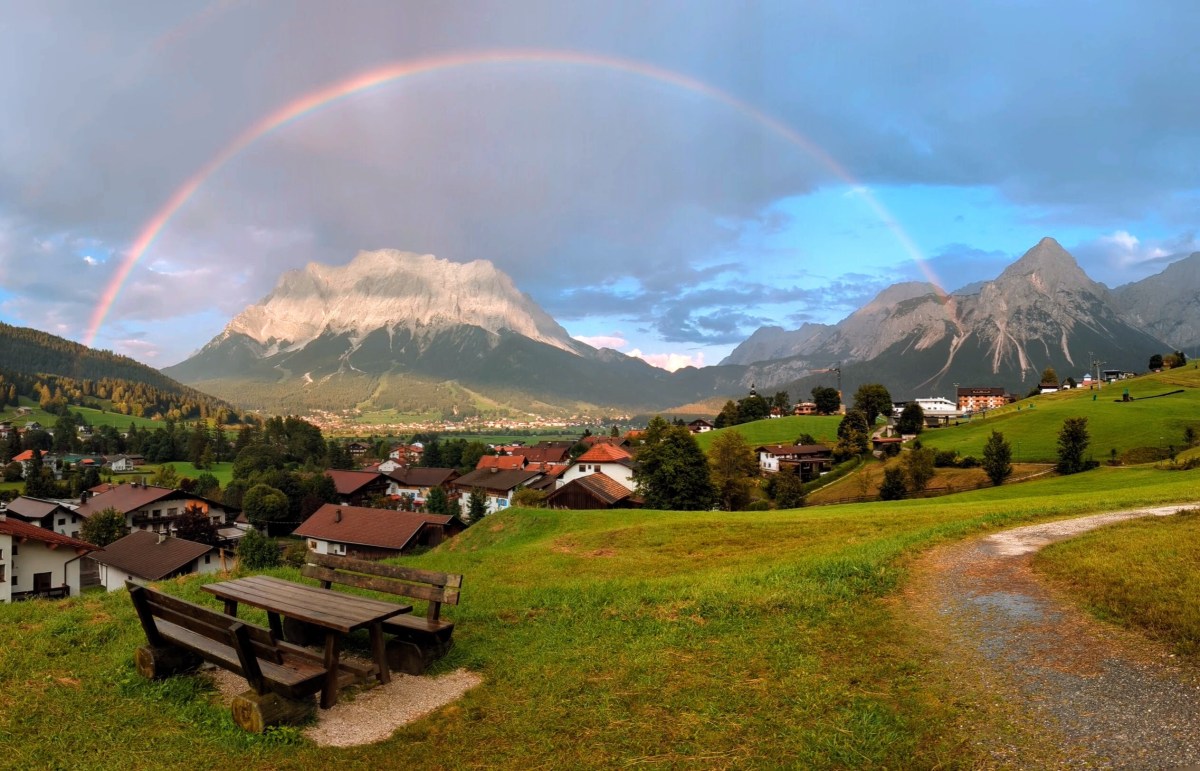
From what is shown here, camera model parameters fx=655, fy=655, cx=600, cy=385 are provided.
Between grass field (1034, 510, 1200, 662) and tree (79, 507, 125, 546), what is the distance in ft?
266

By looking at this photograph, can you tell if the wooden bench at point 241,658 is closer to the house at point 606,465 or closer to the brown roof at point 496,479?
the house at point 606,465

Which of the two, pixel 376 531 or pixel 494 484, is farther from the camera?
pixel 494 484

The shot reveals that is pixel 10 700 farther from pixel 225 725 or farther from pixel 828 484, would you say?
pixel 828 484

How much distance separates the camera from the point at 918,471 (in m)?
59.3

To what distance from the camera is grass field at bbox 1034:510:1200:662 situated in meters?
8.39

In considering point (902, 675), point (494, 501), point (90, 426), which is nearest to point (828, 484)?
point (494, 501)

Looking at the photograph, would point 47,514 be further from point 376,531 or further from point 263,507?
point 376,531

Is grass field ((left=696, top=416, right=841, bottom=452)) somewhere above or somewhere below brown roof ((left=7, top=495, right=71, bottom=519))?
above

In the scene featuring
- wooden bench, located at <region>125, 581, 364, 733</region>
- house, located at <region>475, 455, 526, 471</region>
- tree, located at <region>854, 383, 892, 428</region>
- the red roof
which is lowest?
house, located at <region>475, 455, 526, 471</region>

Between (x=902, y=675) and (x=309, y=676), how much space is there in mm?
6884

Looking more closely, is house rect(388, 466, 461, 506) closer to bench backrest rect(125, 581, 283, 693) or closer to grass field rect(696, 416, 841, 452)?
grass field rect(696, 416, 841, 452)

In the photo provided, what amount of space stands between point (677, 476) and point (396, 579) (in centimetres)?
4742

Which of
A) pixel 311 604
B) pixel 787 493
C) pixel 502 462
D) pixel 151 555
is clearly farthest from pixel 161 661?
pixel 502 462

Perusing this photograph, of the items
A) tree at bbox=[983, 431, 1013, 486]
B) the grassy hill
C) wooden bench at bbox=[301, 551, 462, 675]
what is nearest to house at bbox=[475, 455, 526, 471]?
the grassy hill
